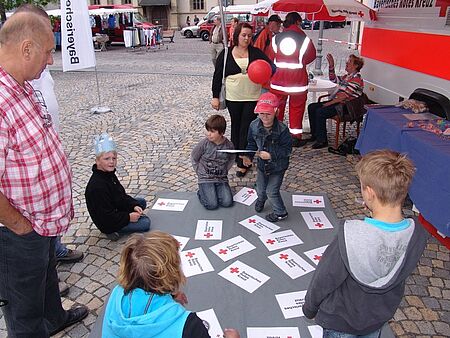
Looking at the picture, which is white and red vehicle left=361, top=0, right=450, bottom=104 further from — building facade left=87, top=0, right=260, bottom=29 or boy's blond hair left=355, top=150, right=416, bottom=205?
building facade left=87, top=0, right=260, bottom=29

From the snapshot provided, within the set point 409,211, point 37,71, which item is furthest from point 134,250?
point 409,211

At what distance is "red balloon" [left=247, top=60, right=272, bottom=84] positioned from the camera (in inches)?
168

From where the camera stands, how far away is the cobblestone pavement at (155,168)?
9.46 ft

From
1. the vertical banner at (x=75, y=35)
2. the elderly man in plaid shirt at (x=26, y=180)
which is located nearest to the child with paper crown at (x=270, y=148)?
the elderly man in plaid shirt at (x=26, y=180)

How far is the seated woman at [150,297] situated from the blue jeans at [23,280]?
68 centimetres

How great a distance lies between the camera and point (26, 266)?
195cm

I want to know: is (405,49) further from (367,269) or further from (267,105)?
(367,269)

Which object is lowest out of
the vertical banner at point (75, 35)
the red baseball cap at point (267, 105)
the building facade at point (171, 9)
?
the red baseball cap at point (267, 105)

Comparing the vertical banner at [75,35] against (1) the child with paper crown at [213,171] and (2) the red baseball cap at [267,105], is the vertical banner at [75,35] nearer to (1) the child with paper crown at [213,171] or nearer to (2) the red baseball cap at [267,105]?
(1) the child with paper crown at [213,171]

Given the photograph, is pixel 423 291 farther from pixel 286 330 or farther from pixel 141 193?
pixel 141 193

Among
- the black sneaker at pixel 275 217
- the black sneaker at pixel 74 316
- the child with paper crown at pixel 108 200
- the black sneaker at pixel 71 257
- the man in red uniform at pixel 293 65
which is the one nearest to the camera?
the black sneaker at pixel 74 316

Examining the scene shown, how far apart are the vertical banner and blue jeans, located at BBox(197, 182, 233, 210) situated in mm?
3937

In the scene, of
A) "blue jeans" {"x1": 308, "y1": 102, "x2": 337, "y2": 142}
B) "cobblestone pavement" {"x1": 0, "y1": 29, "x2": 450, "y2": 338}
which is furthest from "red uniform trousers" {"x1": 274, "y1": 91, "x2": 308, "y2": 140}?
"cobblestone pavement" {"x1": 0, "y1": 29, "x2": 450, "y2": 338}

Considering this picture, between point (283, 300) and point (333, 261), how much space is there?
130cm
